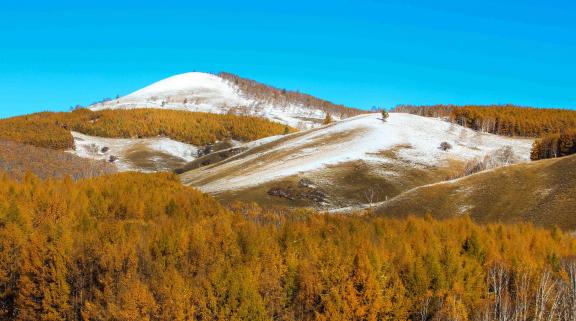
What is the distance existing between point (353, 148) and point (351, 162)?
1757cm

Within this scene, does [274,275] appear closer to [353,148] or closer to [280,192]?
[280,192]

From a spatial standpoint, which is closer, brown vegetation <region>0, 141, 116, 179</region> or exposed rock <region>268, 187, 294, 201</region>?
exposed rock <region>268, 187, 294, 201</region>

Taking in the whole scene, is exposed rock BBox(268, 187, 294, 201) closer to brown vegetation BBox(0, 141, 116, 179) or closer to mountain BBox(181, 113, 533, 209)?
mountain BBox(181, 113, 533, 209)

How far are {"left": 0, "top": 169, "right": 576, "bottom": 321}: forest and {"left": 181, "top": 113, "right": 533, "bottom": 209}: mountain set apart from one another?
56.9 m

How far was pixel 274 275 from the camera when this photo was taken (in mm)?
47812

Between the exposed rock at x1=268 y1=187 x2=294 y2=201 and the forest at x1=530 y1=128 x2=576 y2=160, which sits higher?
the forest at x1=530 y1=128 x2=576 y2=160

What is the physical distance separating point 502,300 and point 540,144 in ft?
324

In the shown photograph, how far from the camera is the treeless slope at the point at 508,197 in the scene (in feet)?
267

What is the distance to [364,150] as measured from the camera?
14800 cm

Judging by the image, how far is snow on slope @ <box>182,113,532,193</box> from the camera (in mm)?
139875

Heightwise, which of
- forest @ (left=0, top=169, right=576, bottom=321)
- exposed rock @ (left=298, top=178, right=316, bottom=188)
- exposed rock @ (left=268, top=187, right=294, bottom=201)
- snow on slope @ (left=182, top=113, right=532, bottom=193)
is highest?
snow on slope @ (left=182, top=113, right=532, bottom=193)

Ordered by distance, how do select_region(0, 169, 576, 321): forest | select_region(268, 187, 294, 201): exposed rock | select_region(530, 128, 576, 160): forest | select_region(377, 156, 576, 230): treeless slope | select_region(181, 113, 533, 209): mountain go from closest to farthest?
select_region(0, 169, 576, 321): forest < select_region(377, 156, 576, 230): treeless slope < select_region(268, 187, 294, 201): exposed rock < select_region(181, 113, 533, 209): mountain < select_region(530, 128, 576, 160): forest

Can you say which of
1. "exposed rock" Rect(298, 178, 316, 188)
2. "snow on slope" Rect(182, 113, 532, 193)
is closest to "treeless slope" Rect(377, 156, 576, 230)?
"exposed rock" Rect(298, 178, 316, 188)

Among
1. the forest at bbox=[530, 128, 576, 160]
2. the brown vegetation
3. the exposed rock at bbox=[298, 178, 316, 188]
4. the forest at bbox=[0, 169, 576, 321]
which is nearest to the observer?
the forest at bbox=[0, 169, 576, 321]
